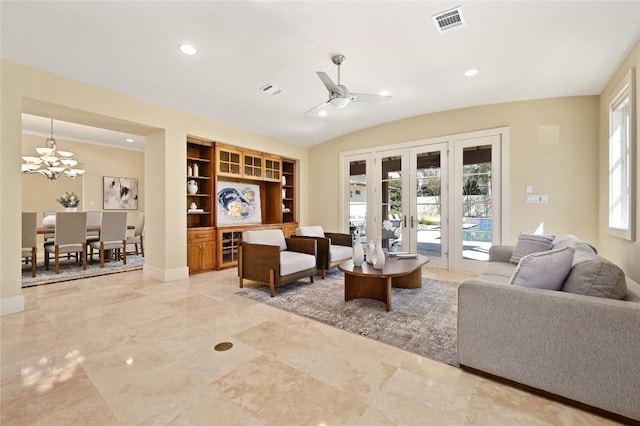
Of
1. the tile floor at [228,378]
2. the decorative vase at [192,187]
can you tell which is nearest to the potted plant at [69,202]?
the decorative vase at [192,187]

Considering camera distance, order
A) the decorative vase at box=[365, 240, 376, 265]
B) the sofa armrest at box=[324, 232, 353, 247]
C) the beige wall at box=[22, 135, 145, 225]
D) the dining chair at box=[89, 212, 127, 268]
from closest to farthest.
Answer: the decorative vase at box=[365, 240, 376, 265], the sofa armrest at box=[324, 232, 353, 247], the dining chair at box=[89, 212, 127, 268], the beige wall at box=[22, 135, 145, 225]

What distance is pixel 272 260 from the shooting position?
3.69 metres

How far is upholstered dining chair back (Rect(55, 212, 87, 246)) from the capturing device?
493cm

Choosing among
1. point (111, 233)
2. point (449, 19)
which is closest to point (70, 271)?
point (111, 233)

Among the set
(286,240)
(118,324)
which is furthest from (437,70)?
(118,324)

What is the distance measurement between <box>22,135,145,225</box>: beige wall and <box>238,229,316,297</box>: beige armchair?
6.10 meters

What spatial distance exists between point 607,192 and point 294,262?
426 centimetres

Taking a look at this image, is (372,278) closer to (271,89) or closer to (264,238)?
(264,238)

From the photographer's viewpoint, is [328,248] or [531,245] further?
[328,248]

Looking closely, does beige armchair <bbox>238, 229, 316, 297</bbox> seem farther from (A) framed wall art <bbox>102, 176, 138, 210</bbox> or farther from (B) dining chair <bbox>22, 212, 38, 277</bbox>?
(A) framed wall art <bbox>102, 176, 138, 210</bbox>

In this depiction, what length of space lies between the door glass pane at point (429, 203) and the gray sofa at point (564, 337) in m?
3.44

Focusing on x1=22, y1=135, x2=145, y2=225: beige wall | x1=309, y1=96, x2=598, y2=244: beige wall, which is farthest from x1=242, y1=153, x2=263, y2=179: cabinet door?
x1=22, y1=135, x2=145, y2=225: beige wall

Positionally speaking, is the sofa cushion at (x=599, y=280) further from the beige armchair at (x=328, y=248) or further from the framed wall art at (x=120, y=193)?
the framed wall art at (x=120, y=193)

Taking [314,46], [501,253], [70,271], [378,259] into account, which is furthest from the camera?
[70,271]
